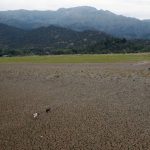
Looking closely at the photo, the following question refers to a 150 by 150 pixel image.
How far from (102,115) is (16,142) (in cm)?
602

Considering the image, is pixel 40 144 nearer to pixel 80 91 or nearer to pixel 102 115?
pixel 102 115

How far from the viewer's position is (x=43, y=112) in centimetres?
2067

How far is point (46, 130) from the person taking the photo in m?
16.9

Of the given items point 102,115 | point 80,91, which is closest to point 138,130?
point 102,115

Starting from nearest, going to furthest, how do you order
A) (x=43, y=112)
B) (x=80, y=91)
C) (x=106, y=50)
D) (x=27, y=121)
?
(x=27, y=121) < (x=43, y=112) < (x=80, y=91) < (x=106, y=50)

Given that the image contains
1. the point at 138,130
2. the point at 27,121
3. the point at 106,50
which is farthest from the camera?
the point at 106,50

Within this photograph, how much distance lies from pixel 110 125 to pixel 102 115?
2122 mm

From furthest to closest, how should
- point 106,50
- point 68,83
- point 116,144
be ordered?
point 106,50
point 68,83
point 116,144

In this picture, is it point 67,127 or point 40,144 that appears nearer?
point 40,144

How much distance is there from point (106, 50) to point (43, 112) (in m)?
109

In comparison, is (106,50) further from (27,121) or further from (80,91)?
(27,121)

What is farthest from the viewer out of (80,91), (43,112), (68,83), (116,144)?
(68,83)

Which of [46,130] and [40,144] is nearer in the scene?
[40,144]

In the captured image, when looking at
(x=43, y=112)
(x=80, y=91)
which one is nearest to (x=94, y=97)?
(x=80, y=91)
